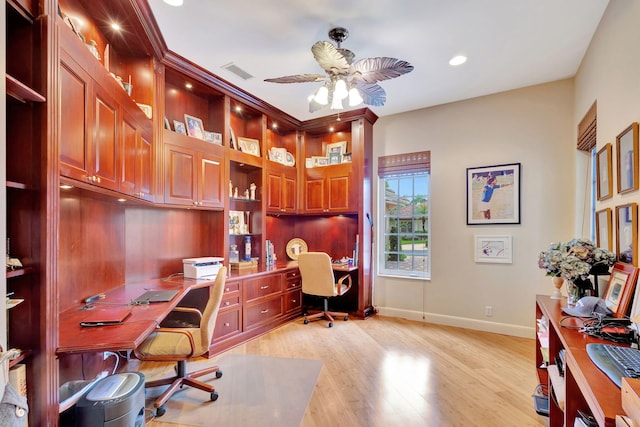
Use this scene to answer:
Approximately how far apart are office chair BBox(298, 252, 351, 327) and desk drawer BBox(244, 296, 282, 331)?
1.37ft

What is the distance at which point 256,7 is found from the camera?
2201mm

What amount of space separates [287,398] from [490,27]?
3.44 m

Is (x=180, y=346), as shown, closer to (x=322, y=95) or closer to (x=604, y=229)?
(x=322, y=95)

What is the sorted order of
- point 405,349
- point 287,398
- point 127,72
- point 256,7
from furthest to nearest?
point 405,349 < point 127,72 < point 287,398 < point 256,7

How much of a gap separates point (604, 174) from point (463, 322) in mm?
2404

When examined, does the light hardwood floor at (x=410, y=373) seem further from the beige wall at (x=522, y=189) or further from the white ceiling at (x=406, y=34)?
the white ceiling at (x=406, y=34)

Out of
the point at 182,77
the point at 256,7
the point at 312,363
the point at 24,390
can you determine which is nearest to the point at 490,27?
the point at 256,7

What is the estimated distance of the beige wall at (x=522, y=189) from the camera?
3350 mm

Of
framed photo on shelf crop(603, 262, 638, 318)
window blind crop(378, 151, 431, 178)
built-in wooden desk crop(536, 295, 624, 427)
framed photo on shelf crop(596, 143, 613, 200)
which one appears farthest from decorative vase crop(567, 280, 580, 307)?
window blind crop(378, 151, 431, 178)

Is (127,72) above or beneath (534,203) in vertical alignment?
above

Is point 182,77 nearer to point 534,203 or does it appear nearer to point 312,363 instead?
point 312,363

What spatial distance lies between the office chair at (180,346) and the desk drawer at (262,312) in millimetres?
1120

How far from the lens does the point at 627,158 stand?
5.85 ft

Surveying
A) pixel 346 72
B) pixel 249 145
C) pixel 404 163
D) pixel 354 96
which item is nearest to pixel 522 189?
pixel 404 163
